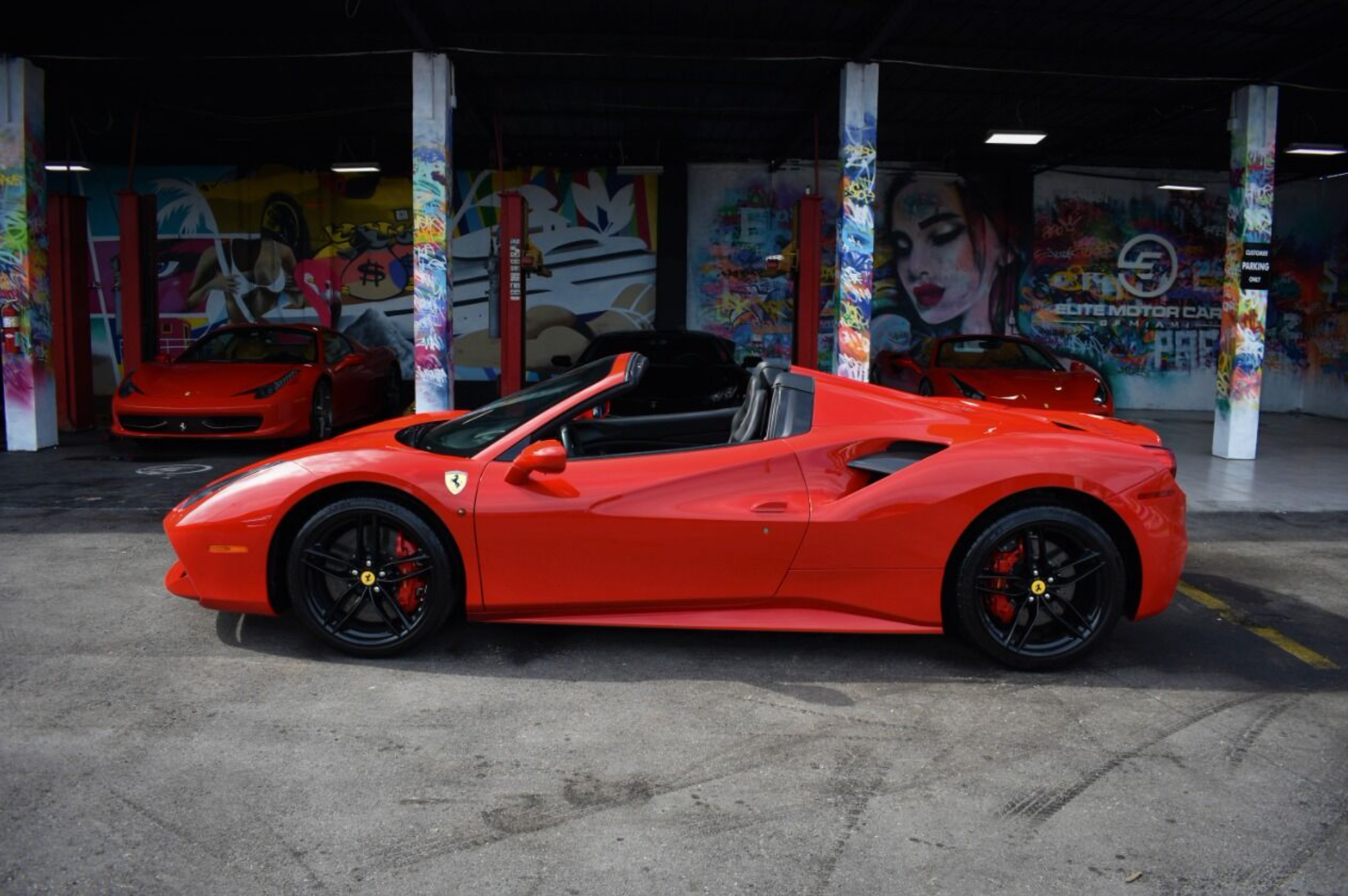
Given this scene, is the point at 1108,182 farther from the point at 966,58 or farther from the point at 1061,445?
the point at 1061,445

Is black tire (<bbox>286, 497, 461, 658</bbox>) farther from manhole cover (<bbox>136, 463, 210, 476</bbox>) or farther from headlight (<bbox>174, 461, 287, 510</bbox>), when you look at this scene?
manhole cover (<bbox>136, 463, 210, 476</bbox>)

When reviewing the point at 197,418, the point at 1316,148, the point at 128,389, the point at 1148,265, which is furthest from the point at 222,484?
the point at 1148,265

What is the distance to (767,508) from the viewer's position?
4094 millimetres

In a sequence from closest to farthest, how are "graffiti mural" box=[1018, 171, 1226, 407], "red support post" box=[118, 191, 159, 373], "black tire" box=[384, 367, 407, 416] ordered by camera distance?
"red support post" box=[118, 191, 159, 373]
"black tire" box=[384, 367, 407, 416]
"graffiti mural" box=[1018, 171, 1226, 407]

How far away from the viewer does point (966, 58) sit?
11.4m

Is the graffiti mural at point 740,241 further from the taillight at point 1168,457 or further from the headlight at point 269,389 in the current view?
the taillight at point 1168,457

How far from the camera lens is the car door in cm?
406

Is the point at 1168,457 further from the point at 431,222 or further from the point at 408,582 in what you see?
the point at 431,222

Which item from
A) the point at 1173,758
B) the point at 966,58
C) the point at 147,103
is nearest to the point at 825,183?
the point at 966,58

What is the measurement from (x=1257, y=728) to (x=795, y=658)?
1.67m

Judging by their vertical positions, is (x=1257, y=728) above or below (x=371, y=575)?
below

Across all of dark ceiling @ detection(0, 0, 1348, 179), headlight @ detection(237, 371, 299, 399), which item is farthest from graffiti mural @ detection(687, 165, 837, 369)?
headlight @ detection(237, 371, 299, 399)

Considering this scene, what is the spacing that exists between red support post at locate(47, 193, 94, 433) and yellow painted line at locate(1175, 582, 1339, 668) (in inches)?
438

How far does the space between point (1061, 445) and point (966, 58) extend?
8478 mm
